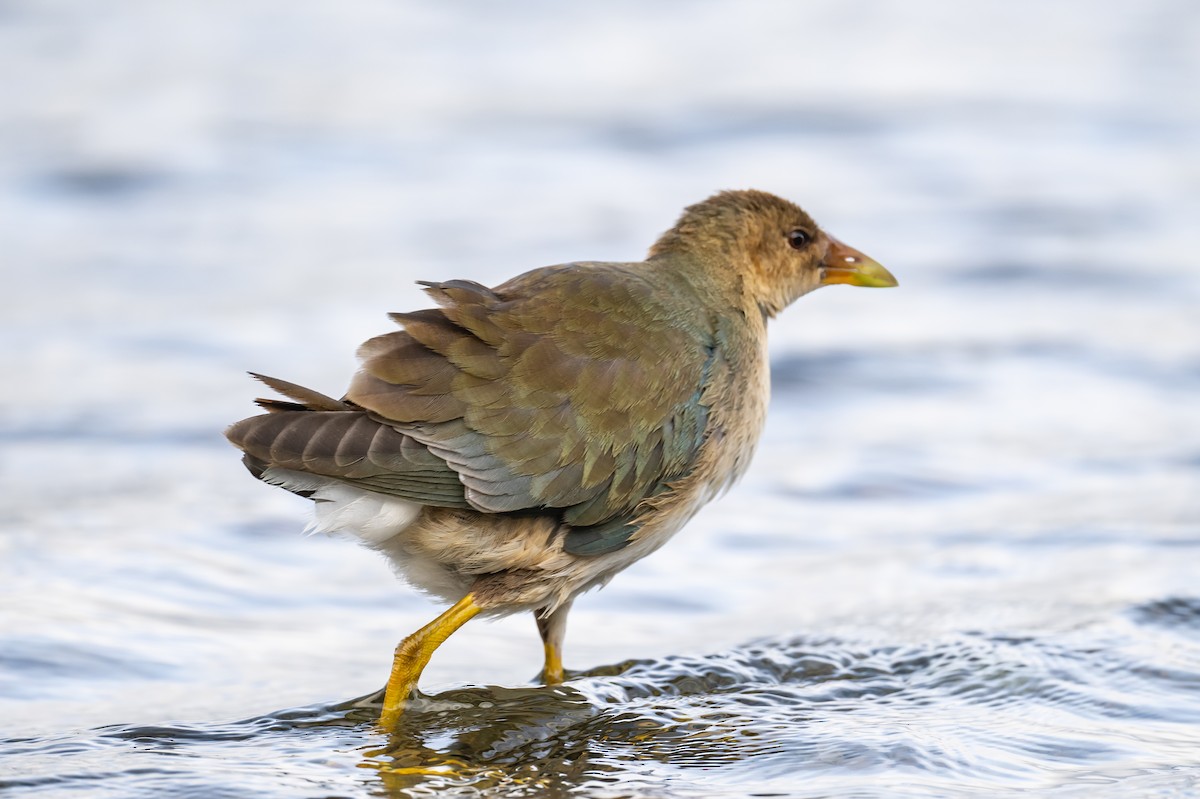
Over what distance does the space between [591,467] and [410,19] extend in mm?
13280

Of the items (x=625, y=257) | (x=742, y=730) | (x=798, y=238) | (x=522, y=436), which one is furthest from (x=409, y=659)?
(x=625, y=257)

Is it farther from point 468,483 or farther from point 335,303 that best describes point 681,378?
point 335,303

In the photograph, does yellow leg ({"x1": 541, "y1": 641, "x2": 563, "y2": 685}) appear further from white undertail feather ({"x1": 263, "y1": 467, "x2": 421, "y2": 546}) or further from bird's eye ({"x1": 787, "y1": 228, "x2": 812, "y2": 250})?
bird's eye ({"x1": 787, "y1": 228, "x2": 812, "y2": 250})

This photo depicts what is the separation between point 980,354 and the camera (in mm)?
11117

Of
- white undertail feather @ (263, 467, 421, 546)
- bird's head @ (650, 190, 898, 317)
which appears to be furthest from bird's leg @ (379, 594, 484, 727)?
bird's head @ (650, 190, 898, 317)

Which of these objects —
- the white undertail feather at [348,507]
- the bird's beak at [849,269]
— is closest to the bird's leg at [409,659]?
the white undertail feather at [348,507]

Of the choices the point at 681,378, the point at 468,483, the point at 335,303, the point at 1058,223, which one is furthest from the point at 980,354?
the point at 468,483

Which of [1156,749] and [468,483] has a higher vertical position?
[468,483]

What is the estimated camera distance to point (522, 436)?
18.0ft

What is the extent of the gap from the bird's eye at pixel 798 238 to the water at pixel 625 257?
154 centimetres

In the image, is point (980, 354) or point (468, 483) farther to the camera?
point (980, 354)

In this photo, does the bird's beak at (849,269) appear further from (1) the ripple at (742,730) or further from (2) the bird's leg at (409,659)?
(2) the bird's leg at (409,659)

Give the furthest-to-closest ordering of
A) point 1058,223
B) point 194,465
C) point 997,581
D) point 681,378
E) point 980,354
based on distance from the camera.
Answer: point 1058,223, point 980,354, point 194,465, point 997,581, point 681,378

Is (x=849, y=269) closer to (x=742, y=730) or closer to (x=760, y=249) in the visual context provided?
(x=760, y=249)
